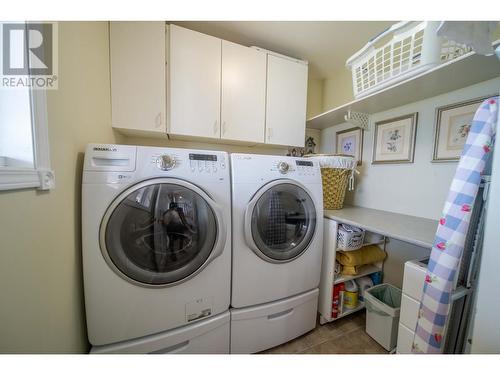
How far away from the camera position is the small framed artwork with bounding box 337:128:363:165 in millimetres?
1548

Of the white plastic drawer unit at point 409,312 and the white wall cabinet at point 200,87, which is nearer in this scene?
the white plastic drawer unit at point 409,312

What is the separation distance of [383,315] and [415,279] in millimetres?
499

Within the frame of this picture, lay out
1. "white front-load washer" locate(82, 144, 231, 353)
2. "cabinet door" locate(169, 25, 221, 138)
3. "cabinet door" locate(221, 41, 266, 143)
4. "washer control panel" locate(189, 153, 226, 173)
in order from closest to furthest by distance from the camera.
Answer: "white front-load washer" locate(82, 144, 231, 353), "washer control panel" locate(189, 153, 226, 173), "cabinet door" locate(169, 25, 221, 138), "cabinet door" locate(221, 41, 266, 143)

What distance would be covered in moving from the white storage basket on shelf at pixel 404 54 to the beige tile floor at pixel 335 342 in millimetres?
1612

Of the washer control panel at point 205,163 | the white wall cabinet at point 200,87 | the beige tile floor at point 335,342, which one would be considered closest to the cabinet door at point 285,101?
the white wall cabinet at point 200,87

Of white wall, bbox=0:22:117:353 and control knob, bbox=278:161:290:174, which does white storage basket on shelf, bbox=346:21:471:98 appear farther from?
white wall, bbox=0:22:117:353

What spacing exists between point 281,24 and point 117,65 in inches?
44.1

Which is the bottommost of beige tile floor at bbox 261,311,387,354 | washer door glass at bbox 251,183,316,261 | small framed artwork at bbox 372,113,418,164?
beige tile floor at bbox 261,311,387,354

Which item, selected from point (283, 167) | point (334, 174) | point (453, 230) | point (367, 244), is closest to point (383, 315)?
point (367, 244)

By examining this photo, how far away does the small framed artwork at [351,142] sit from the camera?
1548 mm

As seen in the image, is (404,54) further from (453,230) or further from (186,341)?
(186,341)

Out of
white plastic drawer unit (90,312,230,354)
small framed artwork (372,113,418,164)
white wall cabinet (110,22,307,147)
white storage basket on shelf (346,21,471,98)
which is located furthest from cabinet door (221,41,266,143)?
white plastic drawer unit (90,312,230,354)

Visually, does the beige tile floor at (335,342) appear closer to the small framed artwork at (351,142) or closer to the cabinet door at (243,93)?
the small framed artwork at (351,142)

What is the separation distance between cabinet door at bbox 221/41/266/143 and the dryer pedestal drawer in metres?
1.18
